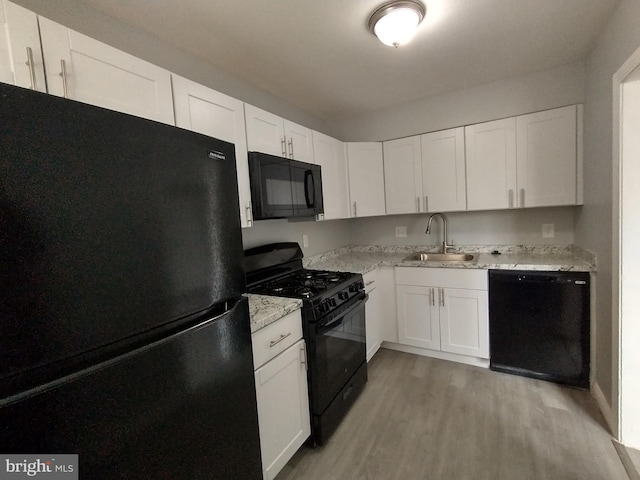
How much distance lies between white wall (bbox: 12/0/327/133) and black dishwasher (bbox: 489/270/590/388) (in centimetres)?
255

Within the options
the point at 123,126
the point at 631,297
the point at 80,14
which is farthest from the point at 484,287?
the point at 80,14

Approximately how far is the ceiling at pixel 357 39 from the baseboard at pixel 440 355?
2.49 meters

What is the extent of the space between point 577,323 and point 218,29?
314 centimetres

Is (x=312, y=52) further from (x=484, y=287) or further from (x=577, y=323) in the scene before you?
(x=577, y=323)

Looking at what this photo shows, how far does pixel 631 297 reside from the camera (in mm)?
1561

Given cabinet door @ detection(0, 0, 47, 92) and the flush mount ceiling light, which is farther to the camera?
the flush mount ceiling light

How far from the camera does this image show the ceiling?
5.02 feet

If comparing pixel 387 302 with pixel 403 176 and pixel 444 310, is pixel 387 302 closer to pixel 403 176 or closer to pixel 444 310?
pixel 444 310

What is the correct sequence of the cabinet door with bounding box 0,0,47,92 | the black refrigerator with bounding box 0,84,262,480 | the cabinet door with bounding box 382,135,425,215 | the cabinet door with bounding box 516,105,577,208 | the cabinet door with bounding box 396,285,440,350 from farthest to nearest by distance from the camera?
the cabinet door with bounding box 382,135,425,215
the cabinet door with bounding box 396,285,440,350
the cabinet door with bounding box 516,105,577,208
the cabinet door with bounding box 0,0,47,92
the black refrigerator with bounding box 0,84,262,480

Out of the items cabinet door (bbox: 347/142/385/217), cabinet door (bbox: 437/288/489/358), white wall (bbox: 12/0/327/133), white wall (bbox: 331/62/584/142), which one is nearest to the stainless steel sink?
cabinet door (bbox: 437/288/489/358)

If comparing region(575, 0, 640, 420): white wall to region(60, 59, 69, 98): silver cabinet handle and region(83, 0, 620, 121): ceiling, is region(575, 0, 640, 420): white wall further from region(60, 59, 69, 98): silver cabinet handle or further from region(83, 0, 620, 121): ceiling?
region(60, 59, 69, 98): silver cabinet handle

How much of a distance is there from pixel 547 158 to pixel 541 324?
1.36 meters

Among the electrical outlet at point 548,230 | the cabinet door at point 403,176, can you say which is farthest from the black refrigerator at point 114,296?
the electrical outlet at point 548,230

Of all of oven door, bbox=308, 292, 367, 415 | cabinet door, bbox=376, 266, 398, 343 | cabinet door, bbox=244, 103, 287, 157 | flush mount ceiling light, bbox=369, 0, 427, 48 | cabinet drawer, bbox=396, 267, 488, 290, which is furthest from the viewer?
cabinet door, bbox=376, 266, 398, 343
